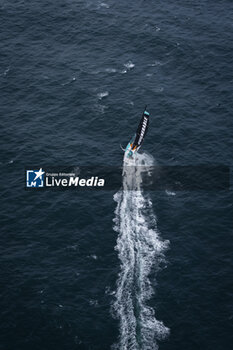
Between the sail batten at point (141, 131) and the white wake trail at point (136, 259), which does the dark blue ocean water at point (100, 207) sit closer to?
the white wake trail at point (136, 259)

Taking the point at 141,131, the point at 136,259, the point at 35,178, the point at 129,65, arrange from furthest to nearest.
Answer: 1. the point at 129,65
2. the point at 35,178
3. the point at 141,131
4. the point at 136,259

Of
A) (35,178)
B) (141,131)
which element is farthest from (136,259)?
(35,178)

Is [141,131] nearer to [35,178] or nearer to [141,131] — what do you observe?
[141,131]

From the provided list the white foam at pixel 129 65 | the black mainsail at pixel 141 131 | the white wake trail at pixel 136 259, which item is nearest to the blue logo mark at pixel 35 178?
the white wake trail at pixel 136 259

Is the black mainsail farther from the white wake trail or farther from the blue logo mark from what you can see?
the blue logo mark

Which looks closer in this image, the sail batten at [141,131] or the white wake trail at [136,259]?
the white wake trail at [136,259]

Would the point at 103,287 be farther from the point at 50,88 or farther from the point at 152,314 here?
the point at 50,88
